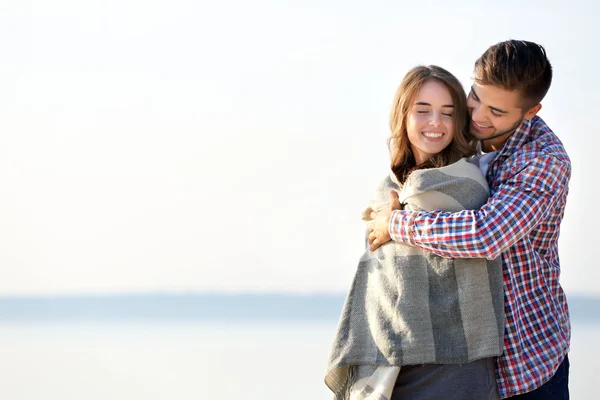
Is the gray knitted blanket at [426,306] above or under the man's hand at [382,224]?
under

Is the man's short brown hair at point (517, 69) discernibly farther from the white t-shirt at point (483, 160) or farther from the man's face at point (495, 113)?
the white t-shirt at point (483, 160)

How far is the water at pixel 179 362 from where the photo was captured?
4742 mm

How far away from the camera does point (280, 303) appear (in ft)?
30.7

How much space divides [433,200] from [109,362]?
11.7ft

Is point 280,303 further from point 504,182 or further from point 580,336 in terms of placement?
point 504,182

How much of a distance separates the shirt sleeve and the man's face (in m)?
0.15

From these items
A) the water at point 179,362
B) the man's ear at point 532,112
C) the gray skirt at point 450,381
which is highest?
the man's ear at point 532,112

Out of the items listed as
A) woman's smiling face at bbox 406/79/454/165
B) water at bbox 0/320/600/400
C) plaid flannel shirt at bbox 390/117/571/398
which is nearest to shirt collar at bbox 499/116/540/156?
plaid flannel shirt at bbox 390/117/571/398

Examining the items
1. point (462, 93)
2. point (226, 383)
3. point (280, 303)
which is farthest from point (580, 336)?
point (462, 93)

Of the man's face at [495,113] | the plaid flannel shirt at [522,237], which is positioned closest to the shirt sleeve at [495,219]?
the plaid flannel shirt at [522,237]

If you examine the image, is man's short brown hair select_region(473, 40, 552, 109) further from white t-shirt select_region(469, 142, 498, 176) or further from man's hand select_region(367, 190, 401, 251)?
man's hand select_region(367, 190, 401, 251)

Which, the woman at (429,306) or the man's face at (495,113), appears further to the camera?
the man's face at (495,113)

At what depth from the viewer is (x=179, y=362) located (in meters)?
5.39

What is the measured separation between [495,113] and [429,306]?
489mm
